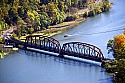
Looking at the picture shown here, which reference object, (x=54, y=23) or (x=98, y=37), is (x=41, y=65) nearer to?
(x=98, y=37)

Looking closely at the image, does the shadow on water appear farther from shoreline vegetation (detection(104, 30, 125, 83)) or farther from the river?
shoreline vegetation (detection(104, 30, 125, 83))

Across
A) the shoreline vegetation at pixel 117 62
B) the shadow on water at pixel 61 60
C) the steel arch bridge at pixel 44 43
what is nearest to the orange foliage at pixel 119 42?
the shoreline vegetation at pixel 117 62

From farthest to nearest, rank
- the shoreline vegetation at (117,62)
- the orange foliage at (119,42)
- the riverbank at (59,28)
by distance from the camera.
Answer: the riverbank at (59,28) → the orange foliage at (119,42) → the shoreline vegetation at (117,62)

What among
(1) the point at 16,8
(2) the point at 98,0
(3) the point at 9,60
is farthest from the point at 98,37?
(2) the point at 98,0

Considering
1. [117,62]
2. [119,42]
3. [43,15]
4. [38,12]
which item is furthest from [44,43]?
[38,12]

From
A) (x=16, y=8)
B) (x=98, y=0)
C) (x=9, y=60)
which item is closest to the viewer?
(x=9, y=60)

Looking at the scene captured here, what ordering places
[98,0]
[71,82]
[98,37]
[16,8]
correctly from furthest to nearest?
1. [98,0]
2. [16,8]
3. [98,37]
4. [71,82]

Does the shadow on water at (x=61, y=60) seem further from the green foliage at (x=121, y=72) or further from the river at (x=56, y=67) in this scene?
the green foliage at (x=121, y=72)
